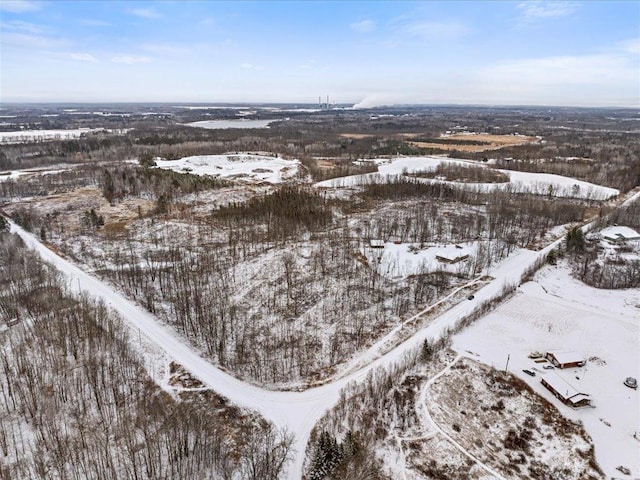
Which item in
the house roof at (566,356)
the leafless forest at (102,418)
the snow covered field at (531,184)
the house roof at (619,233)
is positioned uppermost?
the snow covered field at (531,184)

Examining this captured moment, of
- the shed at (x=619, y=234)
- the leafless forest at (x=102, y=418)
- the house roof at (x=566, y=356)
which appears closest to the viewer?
the leafless forest at (x=102, y=418)

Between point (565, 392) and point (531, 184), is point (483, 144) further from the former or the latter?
point (565, 392)

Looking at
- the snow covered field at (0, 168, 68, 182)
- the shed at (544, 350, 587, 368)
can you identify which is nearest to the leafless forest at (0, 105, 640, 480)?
the shed at (544, 350, 587, 368)

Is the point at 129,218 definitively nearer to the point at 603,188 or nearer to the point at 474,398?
the point at 474,398

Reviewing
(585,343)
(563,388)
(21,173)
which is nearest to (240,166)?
(21,173)

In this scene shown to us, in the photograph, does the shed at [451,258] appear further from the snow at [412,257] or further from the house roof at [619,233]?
the house roof at [619,233]

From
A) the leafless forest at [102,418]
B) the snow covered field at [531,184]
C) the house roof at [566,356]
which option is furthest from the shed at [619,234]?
the leafless forest at [102,418]

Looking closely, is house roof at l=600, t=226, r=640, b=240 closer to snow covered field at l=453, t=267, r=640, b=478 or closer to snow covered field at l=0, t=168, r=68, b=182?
snow covered field at l=453, t=267, r=640, b=478

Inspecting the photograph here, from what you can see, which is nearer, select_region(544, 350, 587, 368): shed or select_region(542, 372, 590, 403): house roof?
select_region(542, 372, 590, 403): house roof
